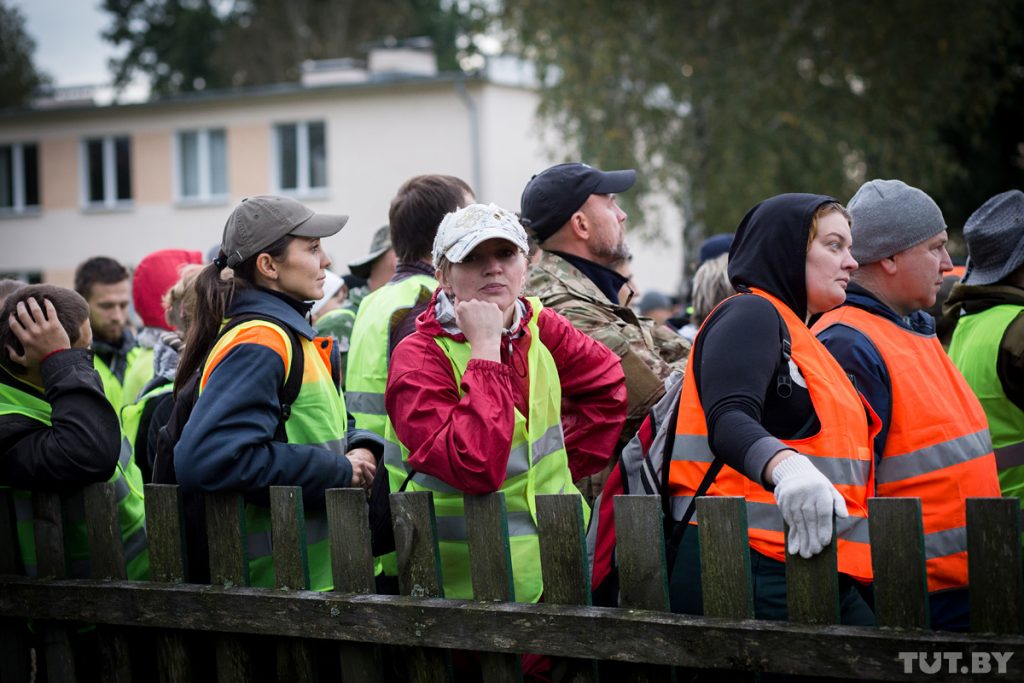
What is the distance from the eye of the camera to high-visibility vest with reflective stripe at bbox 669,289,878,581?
9.87 ft

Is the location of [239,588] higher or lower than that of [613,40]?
lower

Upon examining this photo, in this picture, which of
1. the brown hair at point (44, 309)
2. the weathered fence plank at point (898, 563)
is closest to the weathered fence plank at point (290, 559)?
the brown hair at point (44, 309)

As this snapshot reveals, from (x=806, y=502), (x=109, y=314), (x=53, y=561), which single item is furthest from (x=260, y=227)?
(x=109, y=314)

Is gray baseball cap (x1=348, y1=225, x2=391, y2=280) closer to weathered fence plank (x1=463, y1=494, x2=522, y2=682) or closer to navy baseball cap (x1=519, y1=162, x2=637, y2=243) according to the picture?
navy baseball cap (x1=519, y1=162, x2=637, y2=243)

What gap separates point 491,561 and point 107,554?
1.53 metres

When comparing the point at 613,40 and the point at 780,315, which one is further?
the point at 613,40

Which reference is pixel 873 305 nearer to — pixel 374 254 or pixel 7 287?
pixel 374 254

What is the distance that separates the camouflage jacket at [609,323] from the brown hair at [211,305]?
106cm

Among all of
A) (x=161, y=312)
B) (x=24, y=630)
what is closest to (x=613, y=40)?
(x=161, y=312)

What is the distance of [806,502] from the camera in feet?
8.70

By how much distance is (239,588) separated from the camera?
358cm

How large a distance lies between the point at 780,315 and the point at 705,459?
47 centimetres

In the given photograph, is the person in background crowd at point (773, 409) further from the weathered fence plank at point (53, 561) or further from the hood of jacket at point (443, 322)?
the weathered fence plank at point (53, 561)

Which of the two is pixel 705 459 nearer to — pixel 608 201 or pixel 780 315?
pixel 780 315
